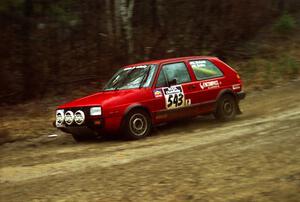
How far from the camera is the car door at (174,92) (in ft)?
33.5

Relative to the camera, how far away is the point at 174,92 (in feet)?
34.1

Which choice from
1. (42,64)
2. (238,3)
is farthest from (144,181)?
(238,3)

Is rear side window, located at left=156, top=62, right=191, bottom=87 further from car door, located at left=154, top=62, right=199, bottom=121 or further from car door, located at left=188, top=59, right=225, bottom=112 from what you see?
car door, located at left=188, top=59, right=225, bottom=112

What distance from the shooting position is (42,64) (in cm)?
1590

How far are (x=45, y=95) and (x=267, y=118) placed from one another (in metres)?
7.90

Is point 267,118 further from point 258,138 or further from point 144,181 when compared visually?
point 144,181

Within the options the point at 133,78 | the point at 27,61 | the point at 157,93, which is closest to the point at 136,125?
the point at 157,93

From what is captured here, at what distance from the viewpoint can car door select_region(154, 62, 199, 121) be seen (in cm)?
1021

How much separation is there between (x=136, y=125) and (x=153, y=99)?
2.16 ft

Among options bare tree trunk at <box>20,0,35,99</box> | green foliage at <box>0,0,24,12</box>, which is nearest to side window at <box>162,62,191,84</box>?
bare tree trunk at <box>20,0,35,99</box>

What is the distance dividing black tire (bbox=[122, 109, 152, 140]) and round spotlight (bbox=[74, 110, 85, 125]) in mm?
796

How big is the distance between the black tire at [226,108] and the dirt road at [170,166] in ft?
1.98

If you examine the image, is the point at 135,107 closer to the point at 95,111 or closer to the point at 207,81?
the point at 95,111

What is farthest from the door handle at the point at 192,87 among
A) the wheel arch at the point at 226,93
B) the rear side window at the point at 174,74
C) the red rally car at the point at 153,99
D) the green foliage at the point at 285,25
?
the green foliage at the point at 285,25
